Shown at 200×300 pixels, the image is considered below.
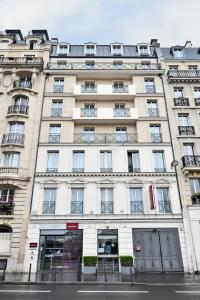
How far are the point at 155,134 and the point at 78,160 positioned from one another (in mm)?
7356

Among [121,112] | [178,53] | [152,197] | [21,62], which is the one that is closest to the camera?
[152,197]

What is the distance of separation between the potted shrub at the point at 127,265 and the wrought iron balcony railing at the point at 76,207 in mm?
4573

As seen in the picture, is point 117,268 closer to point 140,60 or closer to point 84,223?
point 84,223

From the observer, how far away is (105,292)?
32.6 ft

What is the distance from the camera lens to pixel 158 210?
18.6 metres

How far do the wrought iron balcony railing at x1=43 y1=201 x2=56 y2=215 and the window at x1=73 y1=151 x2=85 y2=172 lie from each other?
10.8 ft

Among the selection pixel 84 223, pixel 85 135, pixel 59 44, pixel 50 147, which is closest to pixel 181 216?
pixel 84 223

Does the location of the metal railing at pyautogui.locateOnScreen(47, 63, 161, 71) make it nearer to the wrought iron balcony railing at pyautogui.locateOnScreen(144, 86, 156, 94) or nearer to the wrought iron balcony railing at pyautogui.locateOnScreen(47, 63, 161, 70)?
the wrought iron balcony railing at pyautogui.locateOnScreen(47, 63, 161, 70)

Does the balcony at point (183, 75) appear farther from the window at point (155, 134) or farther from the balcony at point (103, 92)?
the window at point (155, 134)

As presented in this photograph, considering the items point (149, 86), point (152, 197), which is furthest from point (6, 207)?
point (149, 86)

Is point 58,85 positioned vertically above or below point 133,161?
above

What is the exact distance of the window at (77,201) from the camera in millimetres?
18625

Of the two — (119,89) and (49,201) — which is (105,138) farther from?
(49,201)

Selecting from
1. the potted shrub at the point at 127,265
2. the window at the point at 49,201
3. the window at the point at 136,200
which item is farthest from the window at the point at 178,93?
the potted shrub at the point at 127,265
